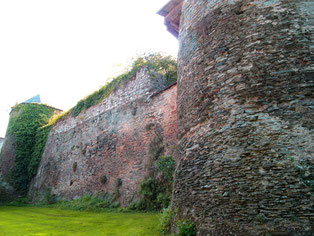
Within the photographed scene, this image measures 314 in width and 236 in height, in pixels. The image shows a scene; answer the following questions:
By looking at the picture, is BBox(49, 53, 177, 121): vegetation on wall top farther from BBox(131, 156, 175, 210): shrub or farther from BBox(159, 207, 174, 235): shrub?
BBox(159, 207, 174, 235): shrub

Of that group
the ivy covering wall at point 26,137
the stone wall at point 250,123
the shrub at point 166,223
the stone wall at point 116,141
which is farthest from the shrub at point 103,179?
the ivy covering wall at point 26,137

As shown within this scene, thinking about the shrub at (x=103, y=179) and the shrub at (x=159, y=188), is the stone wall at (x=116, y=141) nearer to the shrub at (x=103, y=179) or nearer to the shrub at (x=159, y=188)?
the shrub at (x=103, y=179)

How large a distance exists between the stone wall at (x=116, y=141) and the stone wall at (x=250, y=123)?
3576 mm

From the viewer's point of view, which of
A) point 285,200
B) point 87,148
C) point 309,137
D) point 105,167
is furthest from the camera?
point 87,148

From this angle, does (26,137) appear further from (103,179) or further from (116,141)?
(116,141)

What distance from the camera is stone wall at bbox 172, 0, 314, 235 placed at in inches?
124

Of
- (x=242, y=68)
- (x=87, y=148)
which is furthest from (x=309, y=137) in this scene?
(x=87, y=148)

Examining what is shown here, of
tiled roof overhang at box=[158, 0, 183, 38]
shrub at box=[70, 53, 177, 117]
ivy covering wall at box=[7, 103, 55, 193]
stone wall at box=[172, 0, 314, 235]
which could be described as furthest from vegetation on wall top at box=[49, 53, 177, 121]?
ivy covering wall at box=[7, 103, 55, 193]

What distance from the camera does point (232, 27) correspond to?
4.48 meters

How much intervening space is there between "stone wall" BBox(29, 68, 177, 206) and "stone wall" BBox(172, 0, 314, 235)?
3576 millimetres

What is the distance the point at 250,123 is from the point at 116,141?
7.64 meters

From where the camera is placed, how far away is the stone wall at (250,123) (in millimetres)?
3145

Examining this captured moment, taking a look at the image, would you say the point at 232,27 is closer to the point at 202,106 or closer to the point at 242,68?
the point at 242,68

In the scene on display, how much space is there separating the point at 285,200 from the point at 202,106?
2039 mm
